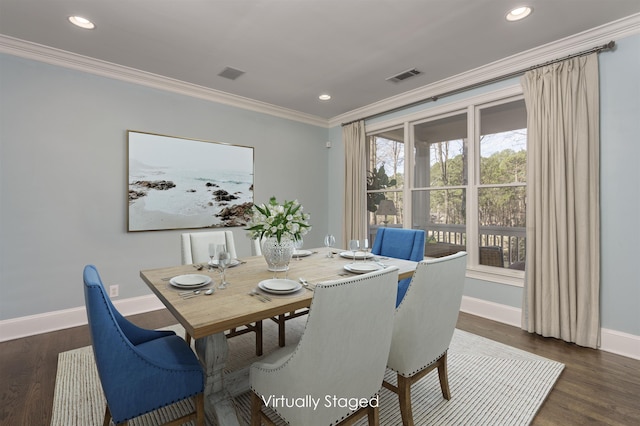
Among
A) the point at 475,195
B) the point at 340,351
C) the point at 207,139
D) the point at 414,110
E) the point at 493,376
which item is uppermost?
the point at 414,110

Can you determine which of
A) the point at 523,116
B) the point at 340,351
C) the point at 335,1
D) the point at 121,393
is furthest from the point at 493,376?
the point at 335,1

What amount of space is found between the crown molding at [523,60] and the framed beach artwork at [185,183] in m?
2.17

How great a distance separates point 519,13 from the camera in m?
2.30

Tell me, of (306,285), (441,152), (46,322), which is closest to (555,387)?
(306,285)

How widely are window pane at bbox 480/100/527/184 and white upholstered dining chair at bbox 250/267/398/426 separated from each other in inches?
104

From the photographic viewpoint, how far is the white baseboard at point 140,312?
2.47 meters

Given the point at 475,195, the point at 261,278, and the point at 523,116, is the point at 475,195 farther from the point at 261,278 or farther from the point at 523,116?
the point at 261,278

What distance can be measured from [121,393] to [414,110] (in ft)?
13.1

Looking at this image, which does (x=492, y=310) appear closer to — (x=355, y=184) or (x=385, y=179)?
(x=385, y=179)

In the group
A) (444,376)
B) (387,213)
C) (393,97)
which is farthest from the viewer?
(387,213)

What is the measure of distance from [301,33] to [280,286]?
2112 mm

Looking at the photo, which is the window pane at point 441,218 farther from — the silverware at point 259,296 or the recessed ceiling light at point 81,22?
the recessed ceiling light at point 81,22

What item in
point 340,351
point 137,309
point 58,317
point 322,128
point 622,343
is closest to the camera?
point 340,351

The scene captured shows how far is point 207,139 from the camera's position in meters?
3.85
